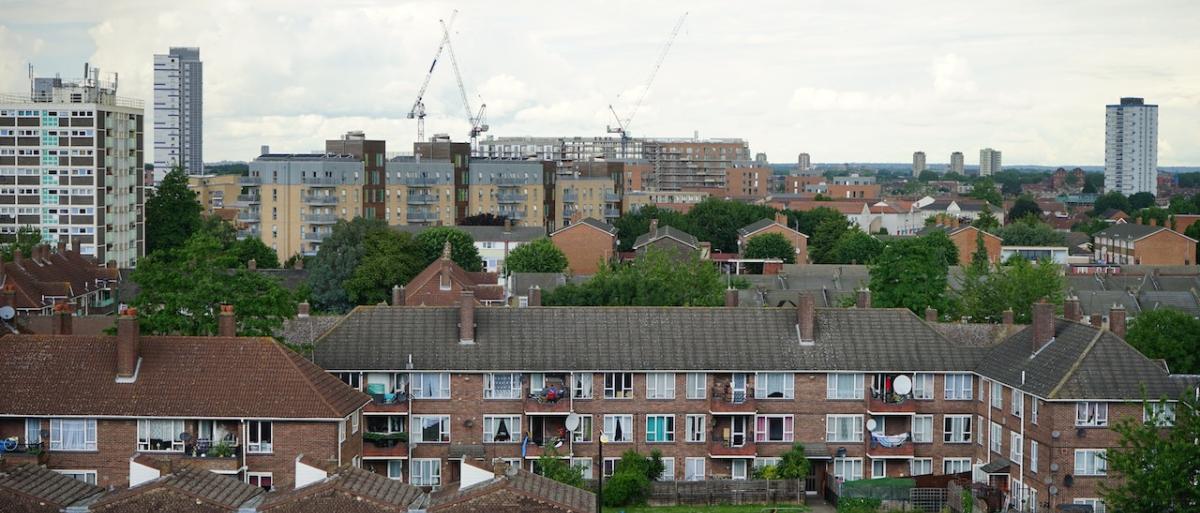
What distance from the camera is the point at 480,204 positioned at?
186125mm

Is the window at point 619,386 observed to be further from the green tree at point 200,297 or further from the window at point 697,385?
the green tree at point 200,297

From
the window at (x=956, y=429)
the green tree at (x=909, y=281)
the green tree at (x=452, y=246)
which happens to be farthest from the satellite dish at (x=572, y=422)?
the green tree at (x=452, y=246)

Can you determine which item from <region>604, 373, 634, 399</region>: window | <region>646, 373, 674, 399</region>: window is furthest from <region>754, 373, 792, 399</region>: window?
<region>604, 373, 634, 399</region>: window

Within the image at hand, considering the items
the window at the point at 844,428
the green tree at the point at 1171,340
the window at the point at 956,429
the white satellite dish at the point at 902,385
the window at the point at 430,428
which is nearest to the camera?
the window at the point at 430,428

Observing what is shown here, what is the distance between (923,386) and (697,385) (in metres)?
9.09

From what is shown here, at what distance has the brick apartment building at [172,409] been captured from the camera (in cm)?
5159

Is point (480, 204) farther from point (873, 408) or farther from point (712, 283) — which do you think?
point (873, 408)

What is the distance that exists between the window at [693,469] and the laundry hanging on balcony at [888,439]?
695 cm

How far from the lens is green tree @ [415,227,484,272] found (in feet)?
427

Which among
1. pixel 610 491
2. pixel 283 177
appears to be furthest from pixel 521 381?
pixel 283 177

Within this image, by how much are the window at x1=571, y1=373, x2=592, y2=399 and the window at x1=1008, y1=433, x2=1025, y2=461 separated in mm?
16131

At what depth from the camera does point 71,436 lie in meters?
52.3

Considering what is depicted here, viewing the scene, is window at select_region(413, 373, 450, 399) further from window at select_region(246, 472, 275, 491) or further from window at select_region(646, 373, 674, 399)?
window at select_region(246, 472, 275, 491)

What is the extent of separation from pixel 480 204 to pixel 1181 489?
14423cm
